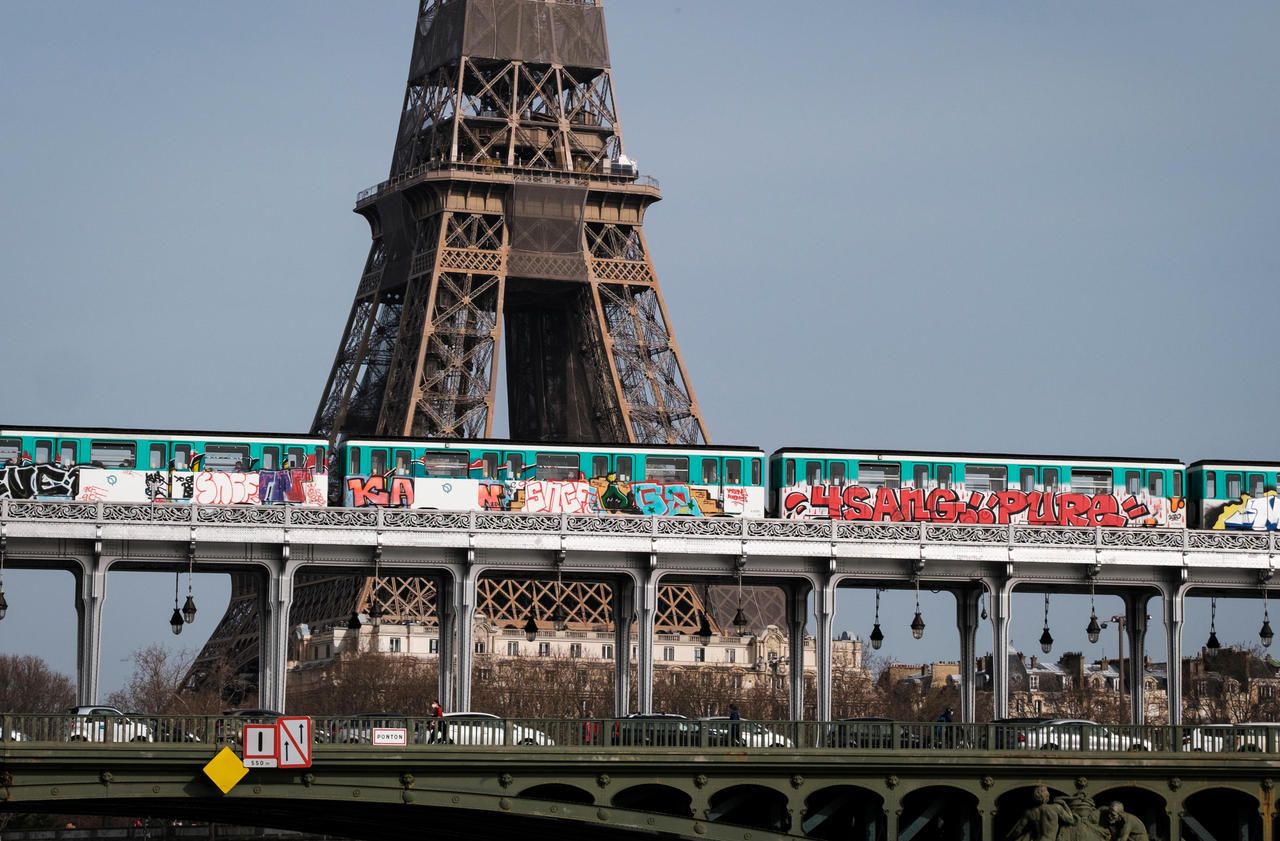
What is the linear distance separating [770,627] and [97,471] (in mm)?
92886

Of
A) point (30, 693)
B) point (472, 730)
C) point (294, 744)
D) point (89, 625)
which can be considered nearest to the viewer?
point (294, 744)

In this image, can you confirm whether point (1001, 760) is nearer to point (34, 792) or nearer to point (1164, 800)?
point (1164, 800)

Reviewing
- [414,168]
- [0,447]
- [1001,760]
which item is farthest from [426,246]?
[1001,760]

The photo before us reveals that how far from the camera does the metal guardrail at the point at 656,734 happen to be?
72.6 metres

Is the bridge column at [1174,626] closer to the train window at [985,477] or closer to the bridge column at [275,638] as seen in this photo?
the train window at [985,477]

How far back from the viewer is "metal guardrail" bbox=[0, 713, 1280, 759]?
72.6 metres

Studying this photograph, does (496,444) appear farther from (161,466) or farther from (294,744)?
(294,744)

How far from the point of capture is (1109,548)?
96875 mm

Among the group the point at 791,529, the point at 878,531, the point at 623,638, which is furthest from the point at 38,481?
the point at 878,531

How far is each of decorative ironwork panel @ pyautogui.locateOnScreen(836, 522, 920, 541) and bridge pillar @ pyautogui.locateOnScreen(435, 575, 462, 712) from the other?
42.7 feet

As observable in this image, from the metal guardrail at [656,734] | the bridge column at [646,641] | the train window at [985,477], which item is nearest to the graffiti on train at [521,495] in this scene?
the bridge column at [646,641]

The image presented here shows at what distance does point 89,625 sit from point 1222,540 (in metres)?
37.6

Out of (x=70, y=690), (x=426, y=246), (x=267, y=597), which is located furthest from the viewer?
(x=70, y=690)

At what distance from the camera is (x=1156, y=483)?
105 meters
